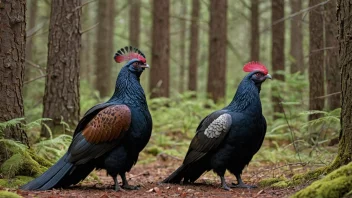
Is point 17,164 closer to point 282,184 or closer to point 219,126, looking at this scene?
point 219,126

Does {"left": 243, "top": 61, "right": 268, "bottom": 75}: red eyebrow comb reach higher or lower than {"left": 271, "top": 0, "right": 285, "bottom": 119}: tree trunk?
lower

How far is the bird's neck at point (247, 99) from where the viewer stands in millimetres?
6918

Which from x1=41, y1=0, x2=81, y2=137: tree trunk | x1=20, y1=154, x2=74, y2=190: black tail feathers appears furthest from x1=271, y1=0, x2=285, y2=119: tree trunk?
x1=20, y1=154, x2=74, y2=190: black tail feathers

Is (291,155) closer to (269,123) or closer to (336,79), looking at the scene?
(336,79)

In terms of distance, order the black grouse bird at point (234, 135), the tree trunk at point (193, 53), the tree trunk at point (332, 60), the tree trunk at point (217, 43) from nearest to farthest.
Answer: the black grouse bird at point (234, 135)
the tree trunk at point (332, 60)
the tree trunk at point (217, 43)
the tree trunk at point (193, 53)

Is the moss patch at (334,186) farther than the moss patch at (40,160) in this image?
No

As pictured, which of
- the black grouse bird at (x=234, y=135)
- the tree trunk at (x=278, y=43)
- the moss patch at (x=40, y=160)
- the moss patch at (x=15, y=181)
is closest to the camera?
the moss patch at (x=15, y=181)

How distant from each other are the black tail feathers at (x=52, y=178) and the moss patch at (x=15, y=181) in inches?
10.3

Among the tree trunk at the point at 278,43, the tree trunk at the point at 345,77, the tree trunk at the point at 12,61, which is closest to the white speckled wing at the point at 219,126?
the tree trunk at the point at 345,77

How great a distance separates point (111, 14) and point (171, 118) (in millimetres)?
9203

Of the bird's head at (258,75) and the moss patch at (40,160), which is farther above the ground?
the bird's head at (258,75)

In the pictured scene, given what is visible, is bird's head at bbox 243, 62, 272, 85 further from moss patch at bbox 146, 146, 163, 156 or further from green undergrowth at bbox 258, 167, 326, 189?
moss patch at bbox 146, 146, 163, 156

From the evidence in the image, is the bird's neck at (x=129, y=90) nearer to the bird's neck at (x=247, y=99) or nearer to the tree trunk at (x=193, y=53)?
the bird's neck at (x=247, y=99)

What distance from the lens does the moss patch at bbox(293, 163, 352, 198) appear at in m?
4.66
